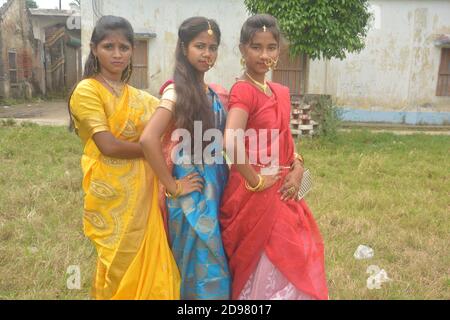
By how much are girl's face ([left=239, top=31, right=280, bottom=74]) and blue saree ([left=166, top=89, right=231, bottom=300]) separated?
0.24 metres

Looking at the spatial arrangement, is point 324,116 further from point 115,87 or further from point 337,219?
point 115,87

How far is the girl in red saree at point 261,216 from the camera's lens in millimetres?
1869

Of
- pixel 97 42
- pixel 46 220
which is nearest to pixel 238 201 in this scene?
pixel 97 42

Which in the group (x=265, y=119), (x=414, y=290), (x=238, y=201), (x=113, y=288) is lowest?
(x=414, y=290)

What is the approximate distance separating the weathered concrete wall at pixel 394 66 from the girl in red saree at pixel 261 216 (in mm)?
9821

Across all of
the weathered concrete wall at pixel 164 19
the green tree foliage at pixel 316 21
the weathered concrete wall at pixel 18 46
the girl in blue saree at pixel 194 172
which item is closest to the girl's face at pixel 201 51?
the girl in blue saree at pixel 194 172

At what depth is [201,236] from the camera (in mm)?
1840

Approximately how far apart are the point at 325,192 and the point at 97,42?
342 cm

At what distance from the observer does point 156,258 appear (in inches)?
74.8

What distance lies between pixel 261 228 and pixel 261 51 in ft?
2.38
